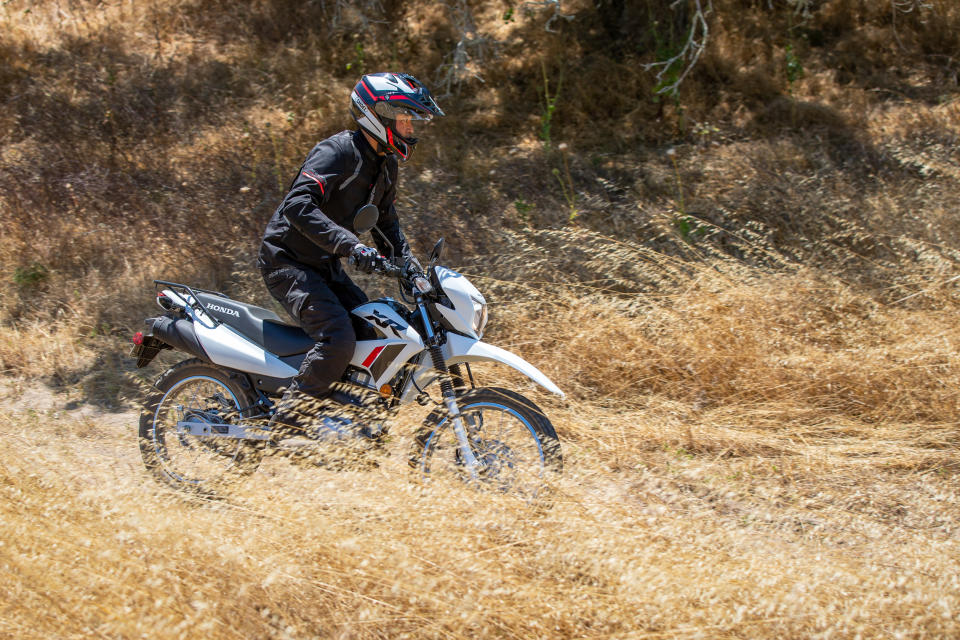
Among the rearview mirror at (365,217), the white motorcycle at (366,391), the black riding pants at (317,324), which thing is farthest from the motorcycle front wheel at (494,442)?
the rearview mirror at (365,217)

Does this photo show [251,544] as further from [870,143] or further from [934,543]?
[870,143]

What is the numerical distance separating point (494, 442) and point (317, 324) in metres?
1.11

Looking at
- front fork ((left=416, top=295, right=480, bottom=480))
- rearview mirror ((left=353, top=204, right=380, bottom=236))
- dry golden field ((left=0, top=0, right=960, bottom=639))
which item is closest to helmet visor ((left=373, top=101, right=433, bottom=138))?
rearview mirror ((left=353, top=204, right=380, bottom=236))

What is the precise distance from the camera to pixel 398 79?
167 inches

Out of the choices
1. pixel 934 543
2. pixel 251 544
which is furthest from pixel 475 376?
pixel 934 543

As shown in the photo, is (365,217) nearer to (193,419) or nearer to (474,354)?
(474,354)

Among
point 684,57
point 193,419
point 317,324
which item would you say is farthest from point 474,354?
point 684,57

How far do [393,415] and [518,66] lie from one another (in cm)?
654

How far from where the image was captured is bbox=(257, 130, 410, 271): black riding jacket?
13.2ft

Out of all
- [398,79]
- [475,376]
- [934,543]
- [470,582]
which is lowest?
[934,543]

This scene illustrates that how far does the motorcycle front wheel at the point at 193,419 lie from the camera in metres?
4.46

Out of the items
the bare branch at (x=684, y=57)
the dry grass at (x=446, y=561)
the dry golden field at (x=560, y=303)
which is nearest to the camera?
the dry grass at (x=446, y=561)

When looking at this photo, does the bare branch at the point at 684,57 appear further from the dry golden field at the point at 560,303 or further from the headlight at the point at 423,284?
the headlight at the point at 423,284

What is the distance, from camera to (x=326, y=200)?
13.8 ft
